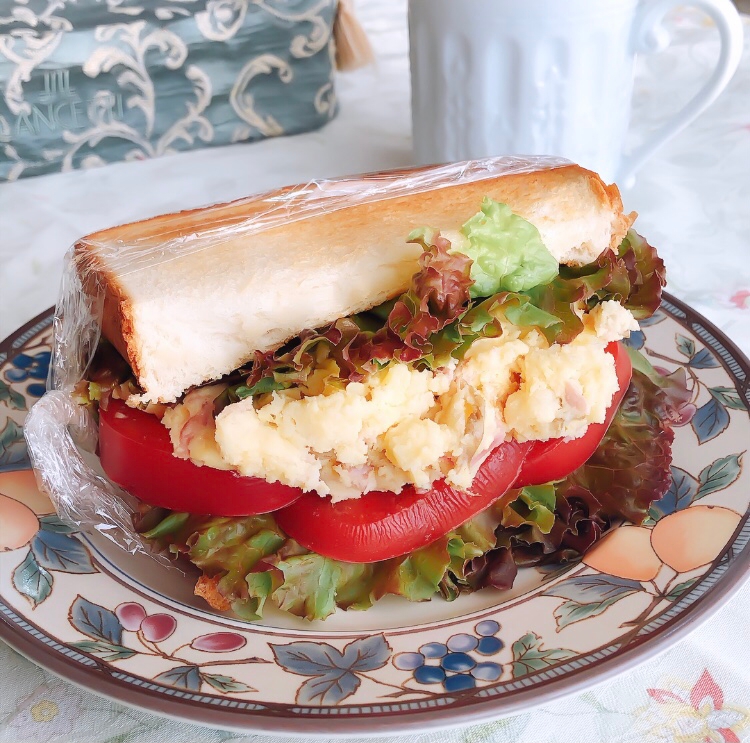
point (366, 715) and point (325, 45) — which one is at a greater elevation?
point (325, 45)

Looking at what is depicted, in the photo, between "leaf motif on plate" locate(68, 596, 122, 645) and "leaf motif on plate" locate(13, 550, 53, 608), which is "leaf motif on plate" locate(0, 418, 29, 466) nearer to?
"leaf motif on plate" locate(13, 550, 53, 608)

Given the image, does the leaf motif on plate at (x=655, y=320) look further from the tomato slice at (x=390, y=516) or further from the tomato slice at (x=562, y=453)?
the tomato slice at (x=390, y=516)

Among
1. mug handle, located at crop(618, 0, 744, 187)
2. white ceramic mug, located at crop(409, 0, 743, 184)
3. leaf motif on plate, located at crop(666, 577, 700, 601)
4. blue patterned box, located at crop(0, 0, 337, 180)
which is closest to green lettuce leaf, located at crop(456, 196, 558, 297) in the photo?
leaf motif on plate, located at crop(666, 577, 700, 601)

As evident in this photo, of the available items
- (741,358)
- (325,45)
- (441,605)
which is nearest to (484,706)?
(441,605)

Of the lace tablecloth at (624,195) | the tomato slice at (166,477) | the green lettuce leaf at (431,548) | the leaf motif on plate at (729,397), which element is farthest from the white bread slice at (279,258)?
the lace tablecloth at (624,195)

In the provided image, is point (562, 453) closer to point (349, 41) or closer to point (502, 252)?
point (502, 252)

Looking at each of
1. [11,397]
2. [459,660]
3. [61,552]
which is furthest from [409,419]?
[11,397]

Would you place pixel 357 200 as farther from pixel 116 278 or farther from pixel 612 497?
pixel 612 497
